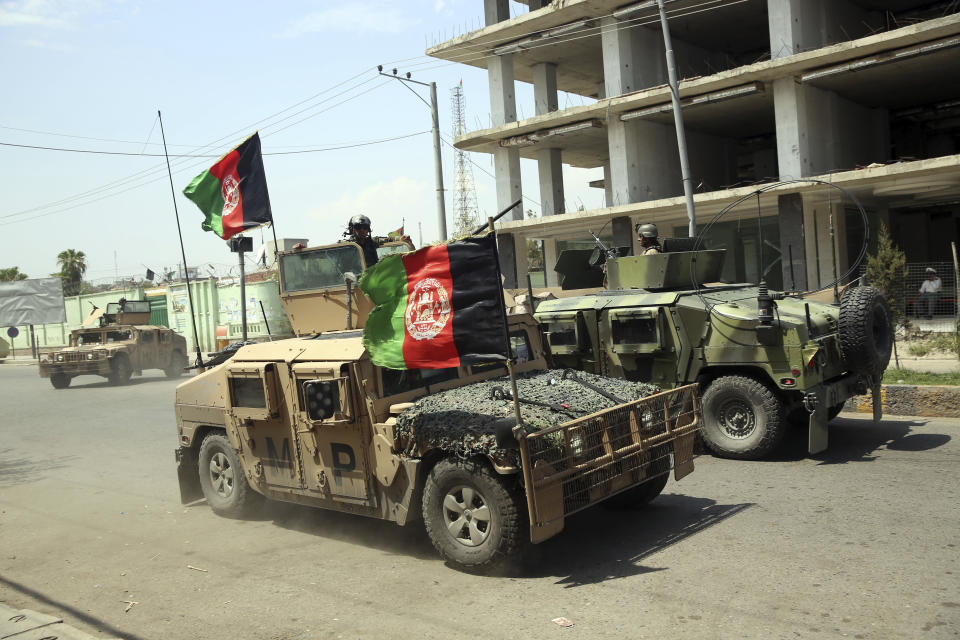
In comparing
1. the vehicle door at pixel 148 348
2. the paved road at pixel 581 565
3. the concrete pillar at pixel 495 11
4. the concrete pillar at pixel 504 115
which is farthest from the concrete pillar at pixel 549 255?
the paved road at pixel 581 565

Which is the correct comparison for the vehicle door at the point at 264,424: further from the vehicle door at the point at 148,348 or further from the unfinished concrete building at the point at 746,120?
the vehicle door at the point at 148,348

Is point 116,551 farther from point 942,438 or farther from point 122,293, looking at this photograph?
point 122,293

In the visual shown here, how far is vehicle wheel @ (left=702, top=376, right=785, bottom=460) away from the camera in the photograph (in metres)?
8.88

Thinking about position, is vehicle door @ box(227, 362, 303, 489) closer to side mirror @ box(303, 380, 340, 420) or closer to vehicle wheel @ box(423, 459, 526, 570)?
side mirror @ box(303, 380, 340, 420)

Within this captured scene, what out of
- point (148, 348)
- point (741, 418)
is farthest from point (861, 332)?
point (148, 348)

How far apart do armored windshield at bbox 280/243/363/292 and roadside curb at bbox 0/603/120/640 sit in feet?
14.6

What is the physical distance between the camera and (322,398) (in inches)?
254

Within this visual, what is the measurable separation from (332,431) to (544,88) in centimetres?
2548

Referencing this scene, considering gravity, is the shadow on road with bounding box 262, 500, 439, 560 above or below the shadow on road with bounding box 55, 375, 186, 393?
above

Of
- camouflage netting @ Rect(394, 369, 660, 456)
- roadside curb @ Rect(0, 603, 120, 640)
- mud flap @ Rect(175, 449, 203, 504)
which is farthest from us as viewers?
mud flap @ Rect(175, 449, 203, 504)

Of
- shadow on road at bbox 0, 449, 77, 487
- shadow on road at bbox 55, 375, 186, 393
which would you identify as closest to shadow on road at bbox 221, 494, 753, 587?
shadow on road at bbox 0, 449, 77, 487

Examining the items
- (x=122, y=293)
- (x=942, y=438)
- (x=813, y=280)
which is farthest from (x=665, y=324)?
(x=122, y=293)

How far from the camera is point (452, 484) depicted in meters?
5.91

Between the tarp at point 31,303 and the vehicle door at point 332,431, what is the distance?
116ft
